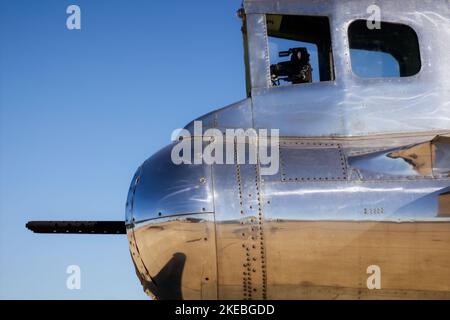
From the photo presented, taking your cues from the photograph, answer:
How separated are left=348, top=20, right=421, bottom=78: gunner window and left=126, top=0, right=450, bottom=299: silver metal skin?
43 cm

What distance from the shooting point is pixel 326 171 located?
6.72 m

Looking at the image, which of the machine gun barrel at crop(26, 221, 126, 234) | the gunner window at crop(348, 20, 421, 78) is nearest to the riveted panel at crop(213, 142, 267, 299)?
the gunner window at crop(348, 20, 421, 78)

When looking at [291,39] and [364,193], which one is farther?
[291,39]

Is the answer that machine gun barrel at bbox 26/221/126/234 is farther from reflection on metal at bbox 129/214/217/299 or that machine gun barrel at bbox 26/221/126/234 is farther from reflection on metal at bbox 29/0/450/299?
reflection on metal at bbox 129/214/217/299

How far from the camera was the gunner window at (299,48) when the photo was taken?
7727 mm

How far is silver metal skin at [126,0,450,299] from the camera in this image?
644 centimetres

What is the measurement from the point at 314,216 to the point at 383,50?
7.65 ft

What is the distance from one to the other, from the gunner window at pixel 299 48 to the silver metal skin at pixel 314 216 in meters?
0.82

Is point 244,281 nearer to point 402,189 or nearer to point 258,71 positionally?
point 402,189

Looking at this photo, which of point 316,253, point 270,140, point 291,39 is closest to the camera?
point 316,253
